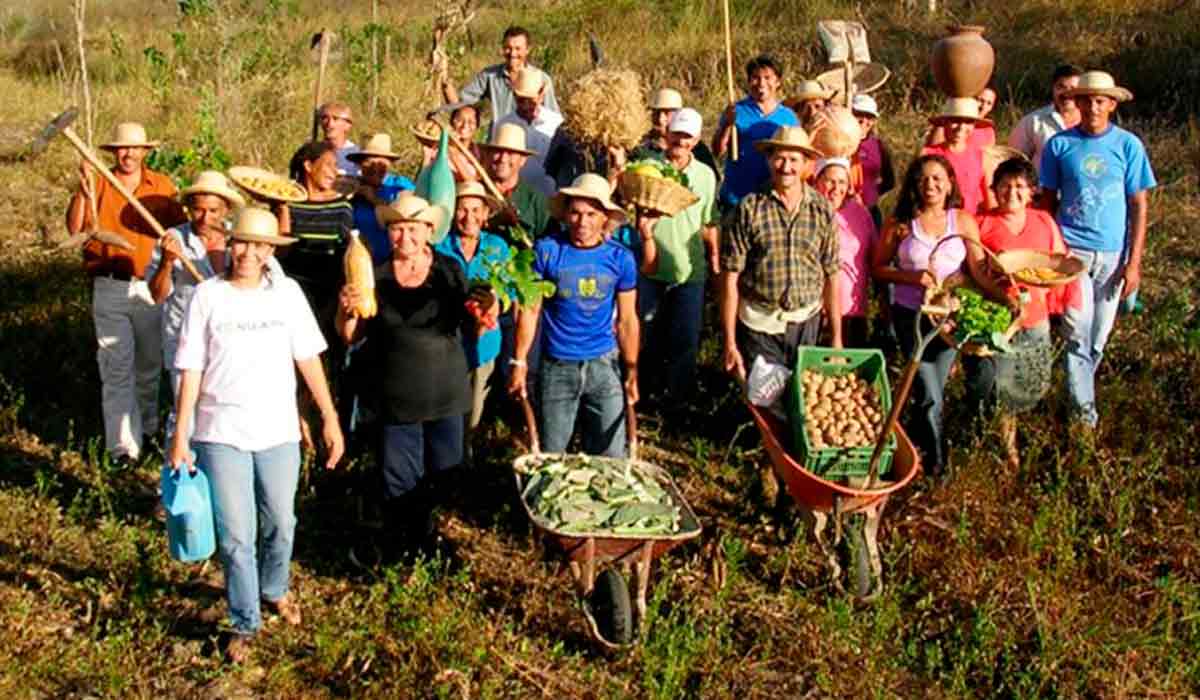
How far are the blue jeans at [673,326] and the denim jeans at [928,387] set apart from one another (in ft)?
4.00

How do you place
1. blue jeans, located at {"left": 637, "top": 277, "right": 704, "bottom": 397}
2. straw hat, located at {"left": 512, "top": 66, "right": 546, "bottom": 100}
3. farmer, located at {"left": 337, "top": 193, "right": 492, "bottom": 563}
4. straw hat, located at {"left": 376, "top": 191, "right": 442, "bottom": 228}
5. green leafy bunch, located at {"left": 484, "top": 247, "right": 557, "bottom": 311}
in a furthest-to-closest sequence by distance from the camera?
straw hat, located at {"left": 512, "top": 66, "right": 546, "bottom": 100}
blue jeans, located at {"left": 637, "top": 277, "right": 704, "bottom": 397}
green leafy bunch, located at {"left": 484, "top": 247, "right": 557, "bottom": 311}
farmer, located at {"left": 337, "top": 193, "right": 492, "bottom": 563}
straw hat, located at {"left": 376, "top": 191, "right": 442, "bottom": 228}

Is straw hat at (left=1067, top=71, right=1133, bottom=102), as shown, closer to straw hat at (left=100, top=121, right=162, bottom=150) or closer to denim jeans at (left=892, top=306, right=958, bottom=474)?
denim jeans at (left=892, top=306, right=958, bottom=474)

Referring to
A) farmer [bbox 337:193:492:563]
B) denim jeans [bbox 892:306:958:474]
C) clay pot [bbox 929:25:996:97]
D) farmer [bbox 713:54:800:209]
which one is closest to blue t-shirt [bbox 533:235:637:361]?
farmer [bbox 337:193:492:563]

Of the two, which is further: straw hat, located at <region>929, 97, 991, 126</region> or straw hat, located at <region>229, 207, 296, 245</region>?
straw hat, located at <region>929, 97, 991, 126</region>

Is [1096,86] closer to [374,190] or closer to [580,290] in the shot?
[580,290]

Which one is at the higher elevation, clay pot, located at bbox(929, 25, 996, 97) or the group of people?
clay pot, located at bbox(929, 25, 996, 97)

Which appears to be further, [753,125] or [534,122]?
[534,122]

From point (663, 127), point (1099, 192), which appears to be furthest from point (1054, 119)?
point (663, 127)

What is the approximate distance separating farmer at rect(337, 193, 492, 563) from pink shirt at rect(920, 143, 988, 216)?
2946 mm

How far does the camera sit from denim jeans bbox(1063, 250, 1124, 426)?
6762 millimetres

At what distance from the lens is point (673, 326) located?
7.36 metres

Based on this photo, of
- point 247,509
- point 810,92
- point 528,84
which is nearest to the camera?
point 247,509

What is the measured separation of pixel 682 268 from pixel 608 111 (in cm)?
102

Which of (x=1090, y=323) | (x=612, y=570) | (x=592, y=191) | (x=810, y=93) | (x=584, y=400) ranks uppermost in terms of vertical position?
(x=810, y=93)
